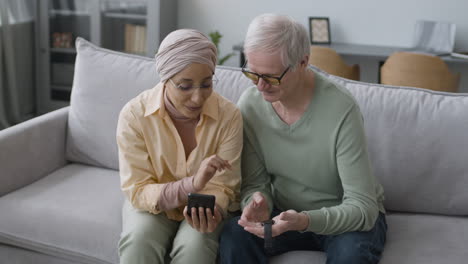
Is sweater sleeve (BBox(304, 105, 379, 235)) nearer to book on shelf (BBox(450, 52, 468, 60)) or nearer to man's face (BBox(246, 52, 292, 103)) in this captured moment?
man's face (BBox(246, 52, 292, 103))

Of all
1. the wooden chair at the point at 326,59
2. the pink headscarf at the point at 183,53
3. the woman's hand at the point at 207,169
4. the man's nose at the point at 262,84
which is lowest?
the woman's hand at the point at 207,169

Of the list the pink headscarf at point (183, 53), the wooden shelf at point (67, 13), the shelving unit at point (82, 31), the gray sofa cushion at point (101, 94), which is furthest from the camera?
the wooden shelf at point (67, 13)

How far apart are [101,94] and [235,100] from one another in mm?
529

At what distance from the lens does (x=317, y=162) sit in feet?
6.22

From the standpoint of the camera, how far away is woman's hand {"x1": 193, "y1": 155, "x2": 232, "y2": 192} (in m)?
1.77

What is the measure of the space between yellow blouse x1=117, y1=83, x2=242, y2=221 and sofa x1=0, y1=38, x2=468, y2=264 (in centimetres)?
23

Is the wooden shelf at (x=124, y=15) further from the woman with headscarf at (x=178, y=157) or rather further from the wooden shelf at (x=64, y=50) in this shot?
the woman with headscarf at (x=178, y=157)

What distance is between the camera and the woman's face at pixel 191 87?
181 cm

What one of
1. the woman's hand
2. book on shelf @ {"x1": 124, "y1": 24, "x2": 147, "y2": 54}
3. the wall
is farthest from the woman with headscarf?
book on shelf @ {"x1": 124, "y1": 24, "x2": 147, "y2": 54}

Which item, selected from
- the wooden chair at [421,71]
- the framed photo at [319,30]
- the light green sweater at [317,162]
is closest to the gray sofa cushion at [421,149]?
the light green sweater at [317,162]

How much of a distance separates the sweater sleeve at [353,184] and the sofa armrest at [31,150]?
Answer: 113 cm

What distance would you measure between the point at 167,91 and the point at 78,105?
689mm

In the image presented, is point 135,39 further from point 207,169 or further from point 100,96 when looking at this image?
point 207,169

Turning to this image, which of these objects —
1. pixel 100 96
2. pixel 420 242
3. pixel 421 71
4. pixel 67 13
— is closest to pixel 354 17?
pixel 421 71
